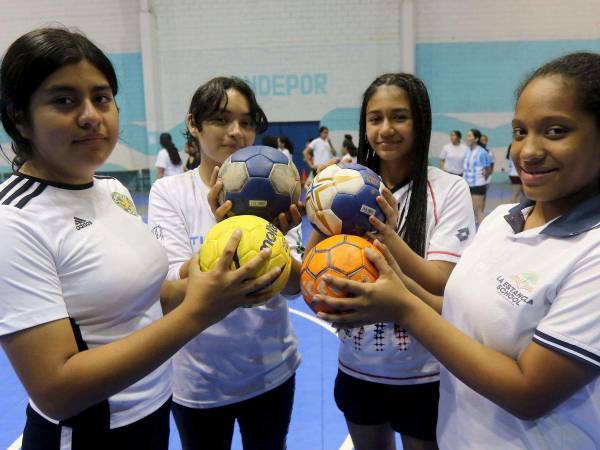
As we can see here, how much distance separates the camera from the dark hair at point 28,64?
1399mm

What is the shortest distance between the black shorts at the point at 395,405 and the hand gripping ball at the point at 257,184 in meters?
0.96

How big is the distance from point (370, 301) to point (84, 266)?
2.87ft

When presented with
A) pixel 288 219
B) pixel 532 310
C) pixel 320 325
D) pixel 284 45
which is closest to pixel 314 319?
pixel 320 325

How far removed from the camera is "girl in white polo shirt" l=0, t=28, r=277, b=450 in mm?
1285

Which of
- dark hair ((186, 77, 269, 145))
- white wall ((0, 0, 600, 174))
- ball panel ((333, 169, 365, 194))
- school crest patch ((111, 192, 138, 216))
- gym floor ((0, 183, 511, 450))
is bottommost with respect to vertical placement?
gym floor ((0, 183, 511, 450))

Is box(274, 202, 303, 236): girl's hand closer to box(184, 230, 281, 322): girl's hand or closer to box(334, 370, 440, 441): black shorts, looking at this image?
box(184, 230, 281, 322): girl's hand

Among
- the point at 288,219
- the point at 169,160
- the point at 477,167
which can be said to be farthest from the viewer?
the point at 169,160

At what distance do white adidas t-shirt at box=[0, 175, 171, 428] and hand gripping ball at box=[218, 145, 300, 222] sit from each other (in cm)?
36

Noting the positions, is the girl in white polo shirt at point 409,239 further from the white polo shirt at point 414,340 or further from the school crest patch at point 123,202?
the school crest patch at point 123,202

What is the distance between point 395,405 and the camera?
85.7 inches

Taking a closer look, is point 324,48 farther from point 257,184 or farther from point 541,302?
point 541,302

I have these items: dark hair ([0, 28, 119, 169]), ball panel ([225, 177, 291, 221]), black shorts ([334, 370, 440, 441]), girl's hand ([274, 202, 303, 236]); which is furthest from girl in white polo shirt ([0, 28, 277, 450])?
black shorts ([334, 370, 440, 441])

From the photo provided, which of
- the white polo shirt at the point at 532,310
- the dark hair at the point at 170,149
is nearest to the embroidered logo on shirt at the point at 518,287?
the white polo shirt at the point at 532,310

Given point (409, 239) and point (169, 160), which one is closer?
point (409, 239)
